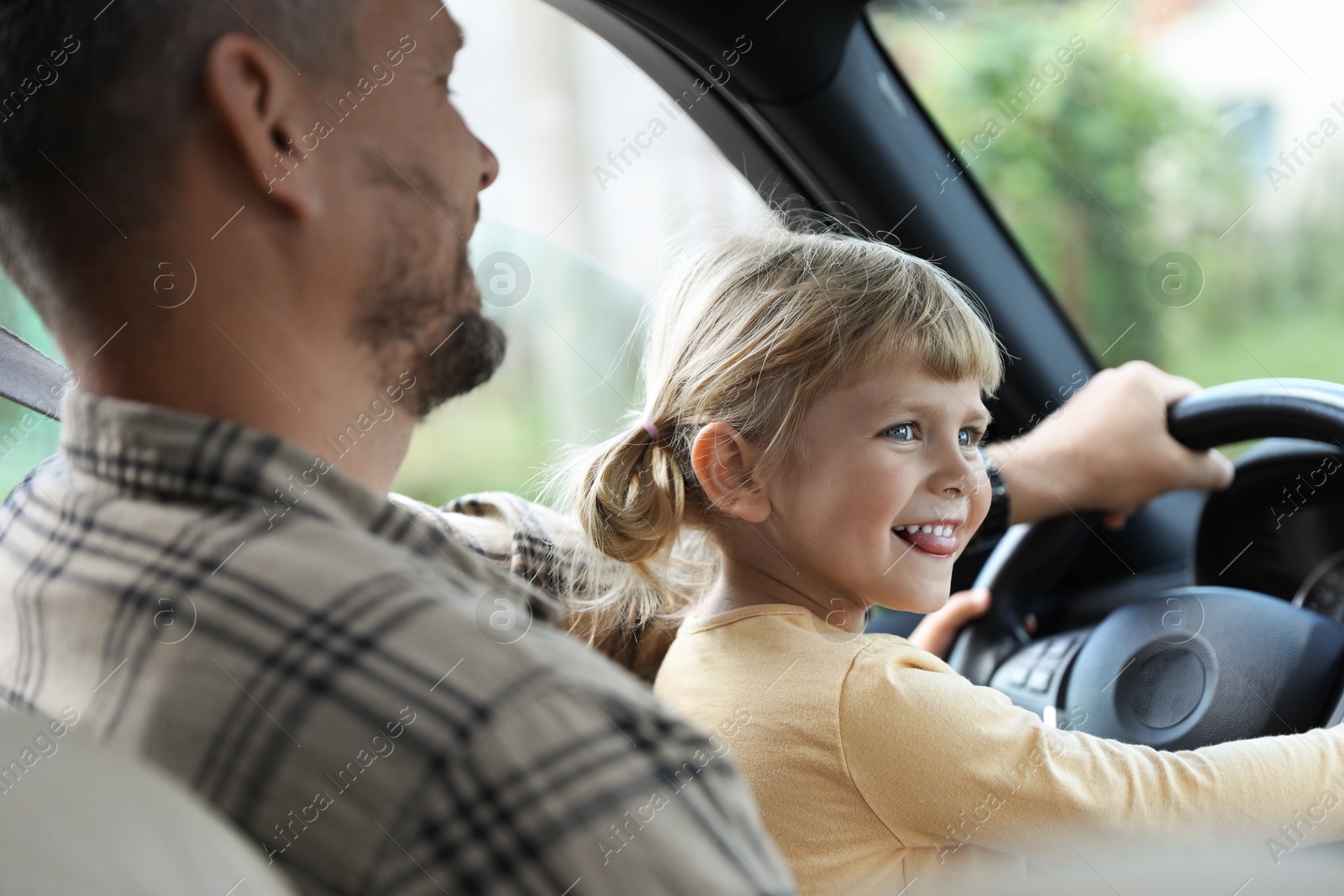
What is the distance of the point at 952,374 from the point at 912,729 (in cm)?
39

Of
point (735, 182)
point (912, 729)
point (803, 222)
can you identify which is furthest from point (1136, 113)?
point (912, 729)

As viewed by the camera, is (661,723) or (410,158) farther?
(410,158)

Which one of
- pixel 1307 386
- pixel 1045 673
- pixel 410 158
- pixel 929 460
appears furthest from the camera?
pixel 1045 673

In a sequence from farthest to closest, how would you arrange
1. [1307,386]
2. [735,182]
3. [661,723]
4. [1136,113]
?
[1136,113]
[735,182]
[1307,386]
[661,723]

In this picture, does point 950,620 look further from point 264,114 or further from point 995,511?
point 264,114

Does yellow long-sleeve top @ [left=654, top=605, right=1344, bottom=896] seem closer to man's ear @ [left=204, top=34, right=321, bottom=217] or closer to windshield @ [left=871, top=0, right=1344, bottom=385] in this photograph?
man's ear @ [left=204, top=34, right=321, bottom=217]

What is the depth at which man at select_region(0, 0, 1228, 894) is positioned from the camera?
0.70 metres

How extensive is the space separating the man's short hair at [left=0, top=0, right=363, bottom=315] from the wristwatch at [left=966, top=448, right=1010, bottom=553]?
969 millimetres

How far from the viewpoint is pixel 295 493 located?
80 centimetres

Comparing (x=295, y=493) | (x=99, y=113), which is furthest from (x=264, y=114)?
(x=295, y=493)

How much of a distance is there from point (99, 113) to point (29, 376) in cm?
64

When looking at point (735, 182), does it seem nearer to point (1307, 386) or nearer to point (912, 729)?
point (1307, 386)

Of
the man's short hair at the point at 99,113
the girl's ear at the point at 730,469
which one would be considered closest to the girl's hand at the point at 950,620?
the girl's ear at the point at 730,469

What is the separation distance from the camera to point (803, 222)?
61.7 inches
